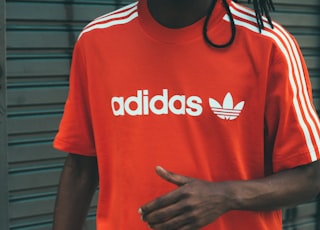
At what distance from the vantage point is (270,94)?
5.51 ft

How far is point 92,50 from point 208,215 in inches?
28.3

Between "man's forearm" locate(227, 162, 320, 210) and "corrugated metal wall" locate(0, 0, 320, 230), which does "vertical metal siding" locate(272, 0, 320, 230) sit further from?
"man's forearm" locate(227, 162, 320, 210)

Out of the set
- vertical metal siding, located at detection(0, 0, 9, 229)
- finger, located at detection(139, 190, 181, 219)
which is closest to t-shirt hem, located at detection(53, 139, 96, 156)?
finger, located at detection(139, 190, 181, 219)

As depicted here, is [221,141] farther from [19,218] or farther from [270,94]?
[19,218]

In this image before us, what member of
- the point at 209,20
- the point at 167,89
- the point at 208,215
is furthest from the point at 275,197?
the point at 209,20

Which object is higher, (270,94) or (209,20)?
(209,20)

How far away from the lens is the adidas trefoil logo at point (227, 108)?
1708 millimetres

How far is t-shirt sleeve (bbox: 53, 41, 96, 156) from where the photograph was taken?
1.98 m

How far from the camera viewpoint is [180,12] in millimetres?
1780

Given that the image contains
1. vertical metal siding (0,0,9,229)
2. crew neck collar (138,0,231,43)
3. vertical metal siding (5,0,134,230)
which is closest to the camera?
crew neck collar (138,0,231,43)

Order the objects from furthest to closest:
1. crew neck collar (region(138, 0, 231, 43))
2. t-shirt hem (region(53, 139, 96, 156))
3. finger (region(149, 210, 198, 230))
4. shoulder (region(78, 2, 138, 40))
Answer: t-shirt hem (region(53, 139, 96, 156)), shoulder (region(78, 2, 138, 40)), crew neck collar (region(138, 0, 231, 43)), finger (region(149, 210, 198, 230))

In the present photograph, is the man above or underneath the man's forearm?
above

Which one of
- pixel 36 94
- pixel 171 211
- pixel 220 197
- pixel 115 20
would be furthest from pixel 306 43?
pixel 171 211

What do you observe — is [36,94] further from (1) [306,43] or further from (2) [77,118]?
(1) [306,43]
